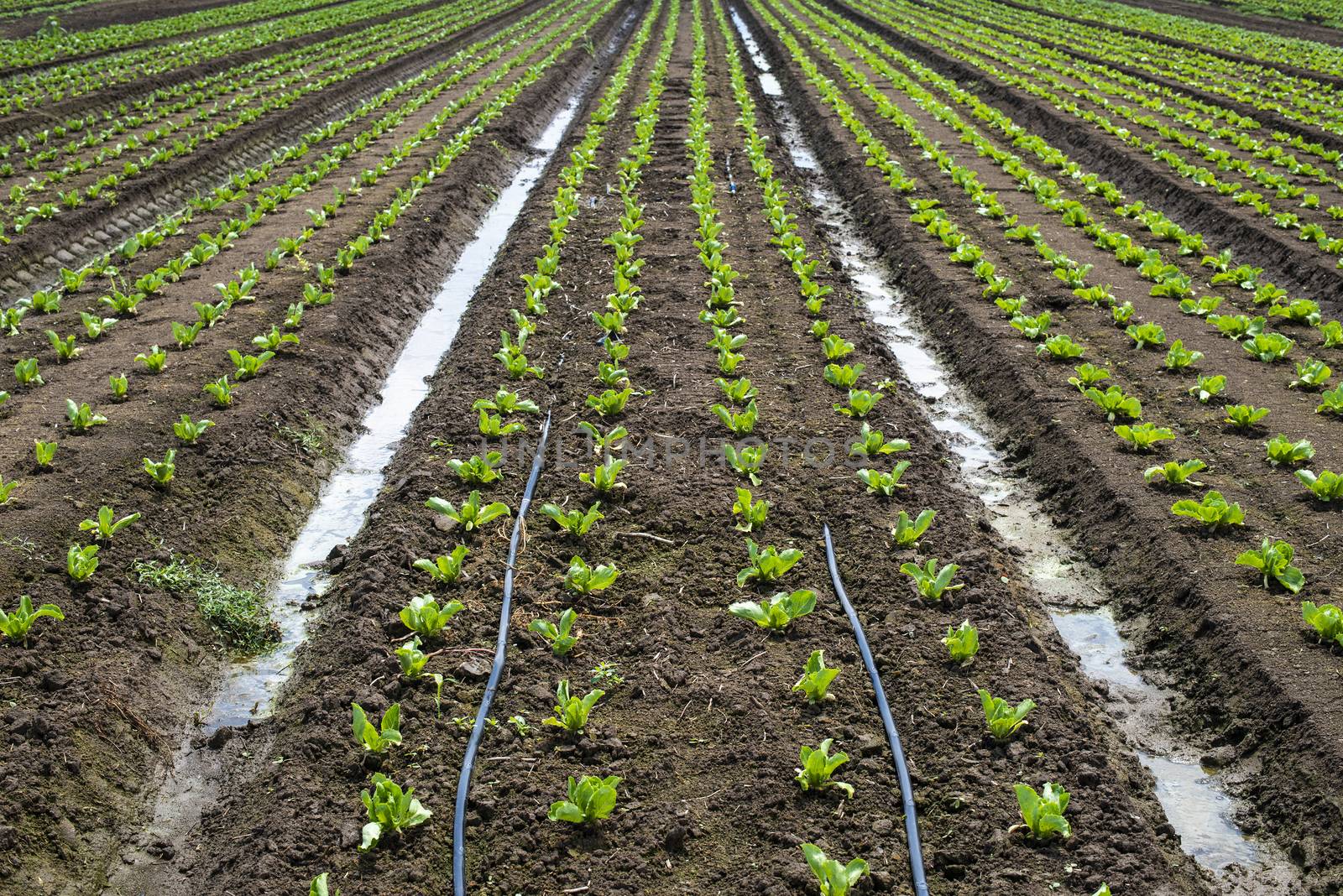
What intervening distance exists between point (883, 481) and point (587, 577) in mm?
2214

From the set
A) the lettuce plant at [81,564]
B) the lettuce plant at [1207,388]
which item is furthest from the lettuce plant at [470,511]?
the lettuce plant at [1207,388]

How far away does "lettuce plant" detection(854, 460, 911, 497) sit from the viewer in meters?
6.89

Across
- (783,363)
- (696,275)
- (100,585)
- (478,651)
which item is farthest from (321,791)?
(696,275)

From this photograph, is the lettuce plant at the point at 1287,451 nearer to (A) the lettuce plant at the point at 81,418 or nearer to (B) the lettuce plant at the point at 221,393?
(B) the lettuce plant at the point at 221,393

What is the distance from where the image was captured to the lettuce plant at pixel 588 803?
14.2 ft

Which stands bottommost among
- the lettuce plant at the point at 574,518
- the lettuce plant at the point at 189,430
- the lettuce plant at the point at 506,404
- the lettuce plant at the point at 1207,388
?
the lettuce plant at the point at 574,518

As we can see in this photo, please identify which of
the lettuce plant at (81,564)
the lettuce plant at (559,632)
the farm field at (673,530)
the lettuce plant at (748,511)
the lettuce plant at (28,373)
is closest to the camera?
the farm field at (673,530)

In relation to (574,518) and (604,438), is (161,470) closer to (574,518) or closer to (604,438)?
(574,518)

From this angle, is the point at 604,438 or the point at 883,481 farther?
the point at 604,438

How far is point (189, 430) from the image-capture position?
7.32m

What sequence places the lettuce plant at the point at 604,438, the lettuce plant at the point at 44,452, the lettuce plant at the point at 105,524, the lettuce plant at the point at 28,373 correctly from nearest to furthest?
the lettuce plant at the point at 105,524, the lettuce plant at the point at 44,452, the lettuce plant at the point at 604,438, the lettuce plant at the point at 28,373

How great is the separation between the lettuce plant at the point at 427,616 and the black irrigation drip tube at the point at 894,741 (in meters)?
2.14

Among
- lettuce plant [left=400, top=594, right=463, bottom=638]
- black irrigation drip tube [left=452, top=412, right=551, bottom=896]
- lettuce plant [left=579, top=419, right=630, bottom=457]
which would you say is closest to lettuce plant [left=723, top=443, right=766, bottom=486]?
lettuce plant [left=579, top=419, right=630, bottom=457]

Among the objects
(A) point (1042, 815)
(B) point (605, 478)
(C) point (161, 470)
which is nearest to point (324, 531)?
(C) point (161, 470)
